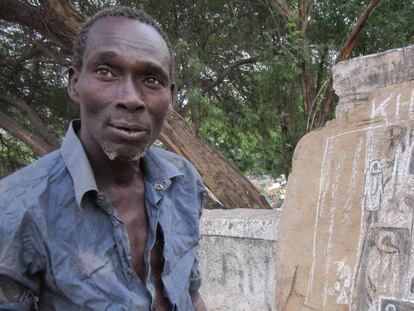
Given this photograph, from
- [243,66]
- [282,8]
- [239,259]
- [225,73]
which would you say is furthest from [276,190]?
[239,259]

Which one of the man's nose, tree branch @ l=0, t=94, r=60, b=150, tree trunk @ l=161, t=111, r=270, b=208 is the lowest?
the man's nose

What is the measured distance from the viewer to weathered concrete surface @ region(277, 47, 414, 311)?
2.23m

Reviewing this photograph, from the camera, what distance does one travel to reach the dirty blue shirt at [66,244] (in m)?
1.06

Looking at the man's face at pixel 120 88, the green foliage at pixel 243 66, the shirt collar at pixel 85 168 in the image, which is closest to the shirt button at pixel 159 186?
the shirt collar at pixel 85 168

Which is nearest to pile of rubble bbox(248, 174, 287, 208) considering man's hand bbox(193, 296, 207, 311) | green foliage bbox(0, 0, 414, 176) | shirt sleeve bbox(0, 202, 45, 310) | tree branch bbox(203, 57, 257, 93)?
green foliage bbox(0, 0, 414, 176)

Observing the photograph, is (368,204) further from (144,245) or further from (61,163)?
(61,163)

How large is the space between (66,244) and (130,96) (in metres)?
0.35

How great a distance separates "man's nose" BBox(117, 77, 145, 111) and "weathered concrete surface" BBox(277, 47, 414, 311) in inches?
57.9

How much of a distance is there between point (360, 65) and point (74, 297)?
192cm

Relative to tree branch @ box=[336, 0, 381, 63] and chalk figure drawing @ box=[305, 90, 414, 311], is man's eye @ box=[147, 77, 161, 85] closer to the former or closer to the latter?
chalk figure drawing @ box=[305, 90, 414, 311]

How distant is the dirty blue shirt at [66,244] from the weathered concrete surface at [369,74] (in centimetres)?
158

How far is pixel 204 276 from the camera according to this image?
3145 mm

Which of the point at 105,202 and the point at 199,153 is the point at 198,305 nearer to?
the point at 105,202

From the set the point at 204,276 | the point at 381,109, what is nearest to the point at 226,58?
the point at 204,276
